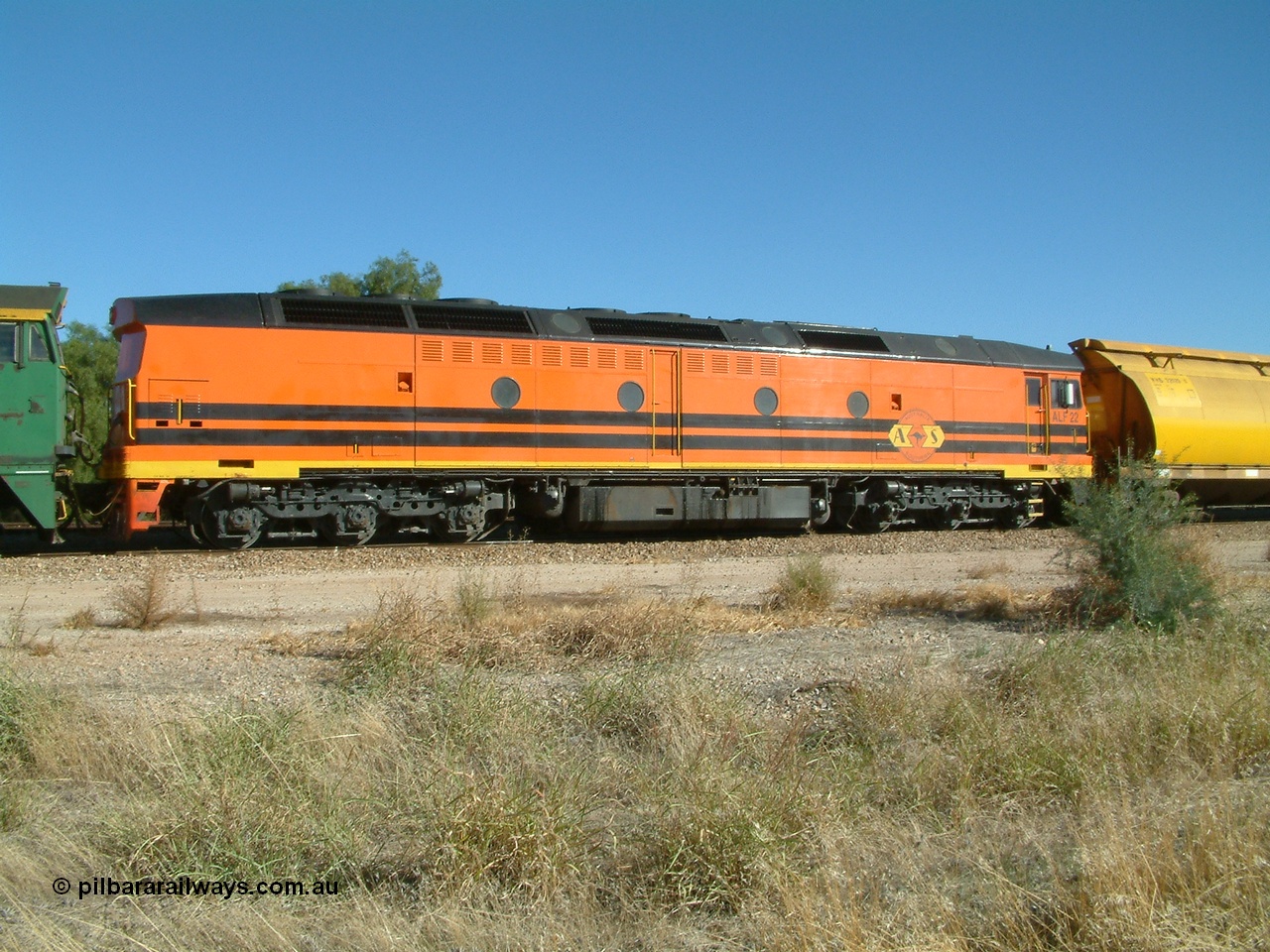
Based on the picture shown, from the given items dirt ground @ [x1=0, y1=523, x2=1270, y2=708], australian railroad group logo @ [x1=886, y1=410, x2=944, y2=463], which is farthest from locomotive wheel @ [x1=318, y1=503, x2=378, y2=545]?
australian railroad group logo @ [x1=886, y1=410, x2=944, y2=463]

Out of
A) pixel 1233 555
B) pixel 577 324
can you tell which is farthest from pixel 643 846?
pixel 1233 555

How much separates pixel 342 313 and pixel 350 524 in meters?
3.46

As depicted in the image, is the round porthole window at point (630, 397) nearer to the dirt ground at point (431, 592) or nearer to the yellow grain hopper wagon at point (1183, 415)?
the dirt ground at point (431, 592)

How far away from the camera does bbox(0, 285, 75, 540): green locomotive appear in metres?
14.7

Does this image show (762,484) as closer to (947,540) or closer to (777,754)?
(947,540)

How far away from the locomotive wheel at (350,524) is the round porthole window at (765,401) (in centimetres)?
741

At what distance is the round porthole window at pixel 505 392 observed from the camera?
1689 centimetres

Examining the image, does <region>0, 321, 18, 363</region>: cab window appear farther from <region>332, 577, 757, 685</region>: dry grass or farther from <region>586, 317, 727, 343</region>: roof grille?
<region>332, 577, 757, 685</region>: dry grass

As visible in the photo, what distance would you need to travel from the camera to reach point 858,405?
19.9m

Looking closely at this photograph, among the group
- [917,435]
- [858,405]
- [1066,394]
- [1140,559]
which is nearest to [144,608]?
[1140,559]

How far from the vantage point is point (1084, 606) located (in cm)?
988

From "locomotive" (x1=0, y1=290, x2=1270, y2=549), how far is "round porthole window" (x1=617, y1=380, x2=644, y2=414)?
0.13 feet

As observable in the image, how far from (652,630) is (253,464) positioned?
9131 mm

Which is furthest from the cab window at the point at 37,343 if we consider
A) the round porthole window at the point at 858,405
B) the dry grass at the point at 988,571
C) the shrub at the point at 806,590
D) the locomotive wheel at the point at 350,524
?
the dry grass at the point at 988,571
